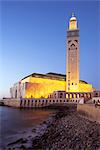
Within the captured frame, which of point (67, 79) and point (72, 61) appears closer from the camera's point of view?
point (67, 79)

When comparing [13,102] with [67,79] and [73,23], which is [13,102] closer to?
[67,79]

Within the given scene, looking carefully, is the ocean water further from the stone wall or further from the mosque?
the mosque

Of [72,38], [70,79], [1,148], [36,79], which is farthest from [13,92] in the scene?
[1,148]

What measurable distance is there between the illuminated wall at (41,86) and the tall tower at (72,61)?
3.98m

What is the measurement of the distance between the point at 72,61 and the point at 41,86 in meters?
12.1

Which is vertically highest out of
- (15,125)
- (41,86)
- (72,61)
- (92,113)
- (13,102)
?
(72,61)

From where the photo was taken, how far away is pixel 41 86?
60844 millimetres

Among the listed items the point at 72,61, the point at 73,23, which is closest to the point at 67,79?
the point at 72,61

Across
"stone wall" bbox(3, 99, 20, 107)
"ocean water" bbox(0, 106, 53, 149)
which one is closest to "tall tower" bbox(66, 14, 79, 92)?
"stone wall" bbox(3, 99, 20, 107)

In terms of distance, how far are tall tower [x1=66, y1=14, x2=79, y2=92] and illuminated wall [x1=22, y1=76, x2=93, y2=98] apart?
13.1 feet

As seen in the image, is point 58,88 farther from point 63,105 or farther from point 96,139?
point 96,139

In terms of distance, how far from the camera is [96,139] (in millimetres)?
9086

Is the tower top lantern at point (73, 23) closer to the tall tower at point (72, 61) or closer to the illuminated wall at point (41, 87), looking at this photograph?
the tall tower at point (72, 61)

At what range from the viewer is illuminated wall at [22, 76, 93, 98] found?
56.9 metres
